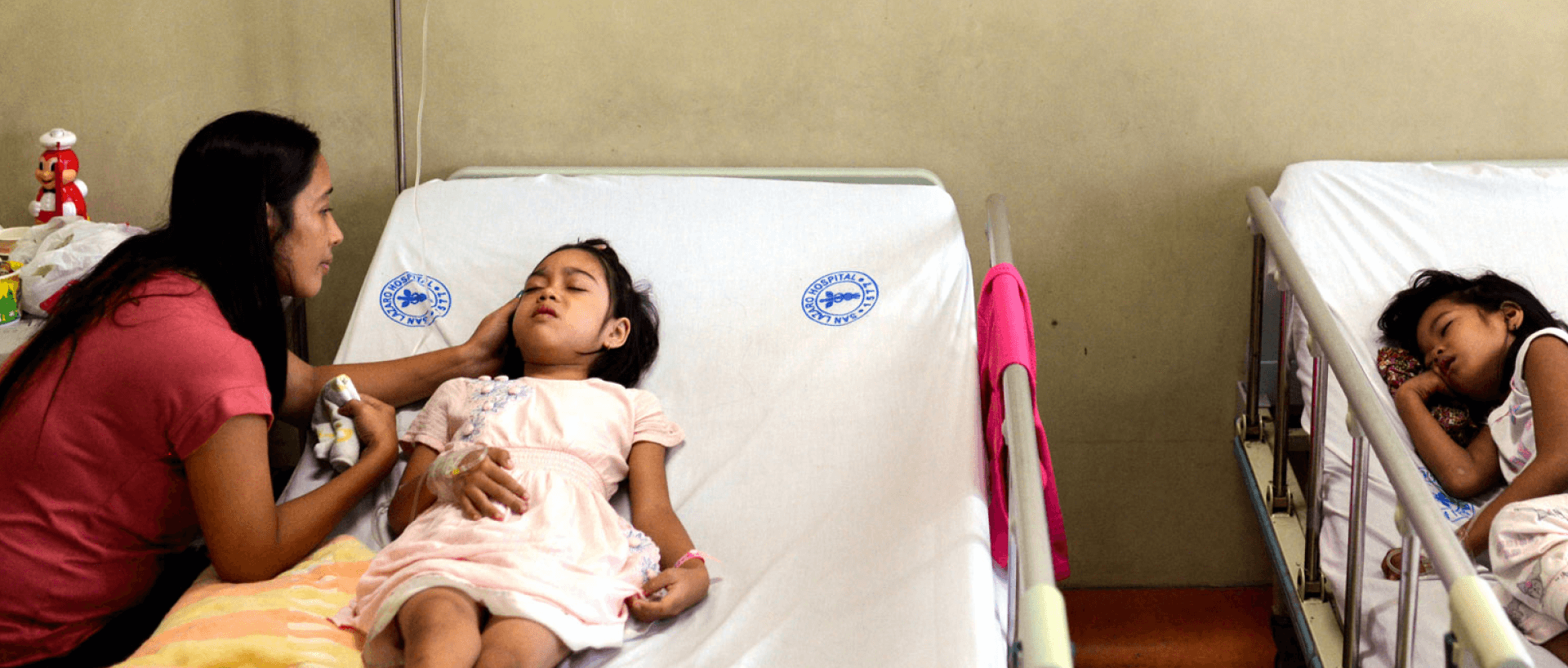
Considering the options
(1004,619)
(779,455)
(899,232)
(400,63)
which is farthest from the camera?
(400,63)

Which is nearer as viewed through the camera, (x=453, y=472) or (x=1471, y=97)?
(x=453, y=472)

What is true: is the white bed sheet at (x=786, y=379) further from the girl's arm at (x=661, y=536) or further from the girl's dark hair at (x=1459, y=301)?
the girl's dark hair at (x=1459, y=301)

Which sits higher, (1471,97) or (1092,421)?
(1471,97)

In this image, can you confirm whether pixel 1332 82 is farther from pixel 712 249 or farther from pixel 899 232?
pixel 712 249

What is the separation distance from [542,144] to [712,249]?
0.58m

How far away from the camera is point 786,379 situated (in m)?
2.15

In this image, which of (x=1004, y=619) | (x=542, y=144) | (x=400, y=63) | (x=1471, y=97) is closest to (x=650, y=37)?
(x=542, y=144)

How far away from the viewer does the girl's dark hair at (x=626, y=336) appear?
213 cm

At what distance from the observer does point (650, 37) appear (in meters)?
2.66

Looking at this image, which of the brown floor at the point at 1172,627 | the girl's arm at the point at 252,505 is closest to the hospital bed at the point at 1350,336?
the brown floor at the point at 1172,627

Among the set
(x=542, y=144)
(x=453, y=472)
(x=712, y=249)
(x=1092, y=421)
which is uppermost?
(x=542, y=144)

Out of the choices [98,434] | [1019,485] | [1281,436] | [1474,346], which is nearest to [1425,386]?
[1474,346]

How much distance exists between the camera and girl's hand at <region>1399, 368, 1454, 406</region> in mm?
2164

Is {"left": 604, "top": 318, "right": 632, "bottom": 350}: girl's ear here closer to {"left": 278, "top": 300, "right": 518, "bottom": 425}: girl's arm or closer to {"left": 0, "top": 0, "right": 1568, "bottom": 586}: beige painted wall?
{"left": 278, "top": 300, "right": 518, "bottom": 425}: girl's arm
